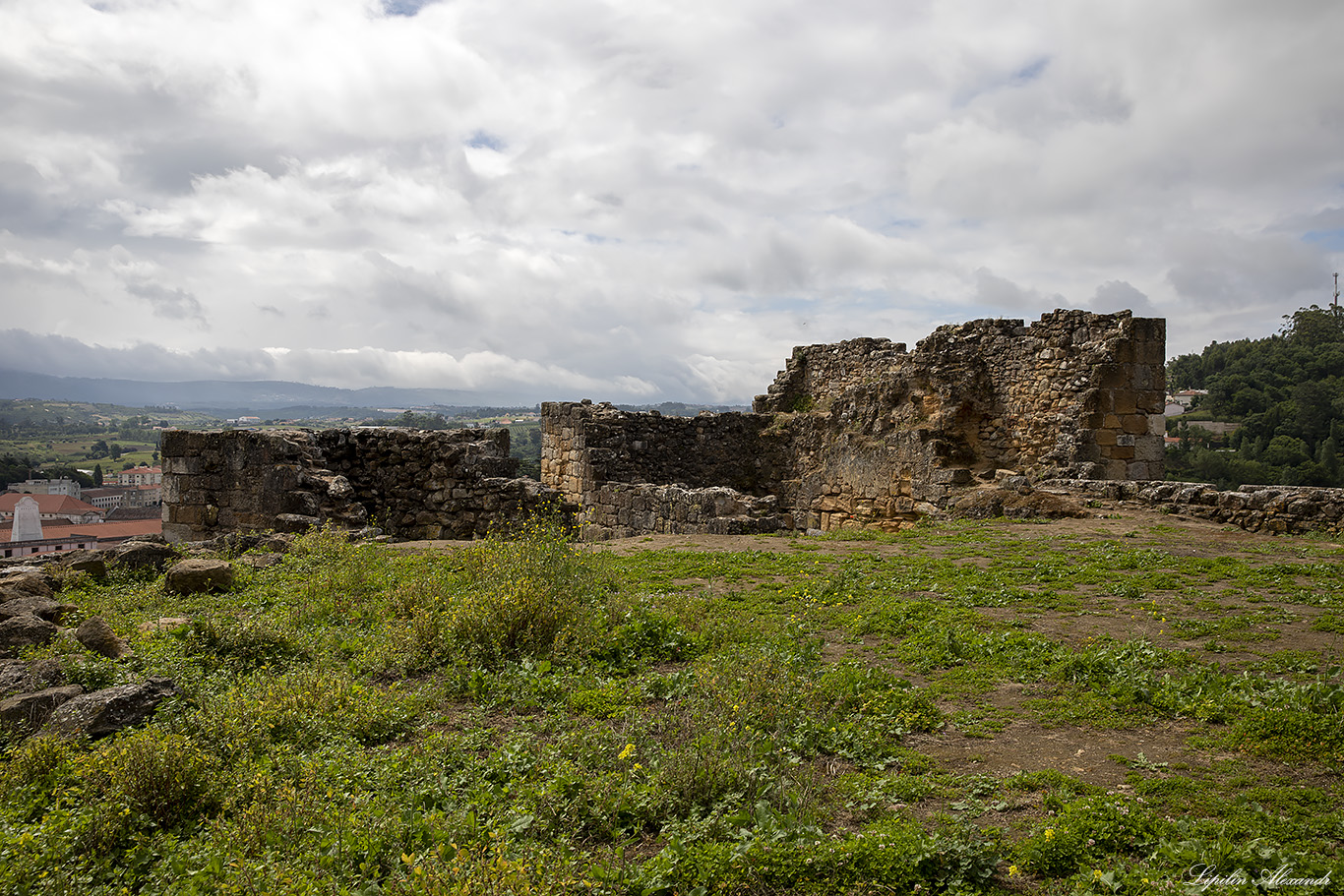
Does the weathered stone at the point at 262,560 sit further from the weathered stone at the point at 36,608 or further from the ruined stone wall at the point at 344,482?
the weathered stone at the point at 36,608

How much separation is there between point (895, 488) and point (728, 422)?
630 centimetres

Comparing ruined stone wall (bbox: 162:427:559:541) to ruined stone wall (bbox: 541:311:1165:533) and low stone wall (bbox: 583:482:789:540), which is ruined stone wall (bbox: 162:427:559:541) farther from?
ruined stone wall (bbox: 541:311:1165:533)

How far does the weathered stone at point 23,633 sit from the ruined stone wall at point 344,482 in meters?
6.35

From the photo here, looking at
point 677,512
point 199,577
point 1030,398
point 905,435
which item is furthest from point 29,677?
point 1030,398

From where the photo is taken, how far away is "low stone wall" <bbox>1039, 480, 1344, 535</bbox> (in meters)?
11.6

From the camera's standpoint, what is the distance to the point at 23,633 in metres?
6.24

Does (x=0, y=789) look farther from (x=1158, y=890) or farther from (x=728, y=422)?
(x=728, y=422)

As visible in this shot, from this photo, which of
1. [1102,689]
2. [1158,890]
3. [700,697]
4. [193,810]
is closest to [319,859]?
[193,810]

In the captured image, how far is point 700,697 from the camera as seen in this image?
5.33 meters

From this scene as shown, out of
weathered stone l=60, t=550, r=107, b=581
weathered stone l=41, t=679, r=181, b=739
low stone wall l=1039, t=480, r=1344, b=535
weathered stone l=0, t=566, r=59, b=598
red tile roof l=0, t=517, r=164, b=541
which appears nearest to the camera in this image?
weathered stone l=41, t=679, r=181, b=739

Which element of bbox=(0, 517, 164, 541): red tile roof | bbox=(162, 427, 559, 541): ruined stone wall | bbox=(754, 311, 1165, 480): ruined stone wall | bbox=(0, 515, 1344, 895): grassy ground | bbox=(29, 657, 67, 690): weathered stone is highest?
bbox=(754, 311, 1165, 480): ruined stone wall

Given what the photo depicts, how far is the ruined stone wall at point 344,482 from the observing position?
13.5 metres

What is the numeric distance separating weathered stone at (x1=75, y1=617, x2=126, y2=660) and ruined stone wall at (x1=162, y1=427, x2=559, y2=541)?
6.55 m

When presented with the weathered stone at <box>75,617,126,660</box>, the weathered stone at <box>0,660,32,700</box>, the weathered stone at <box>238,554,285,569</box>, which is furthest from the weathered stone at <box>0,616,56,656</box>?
the weathered stone at <box>238,554,285,569</box>
